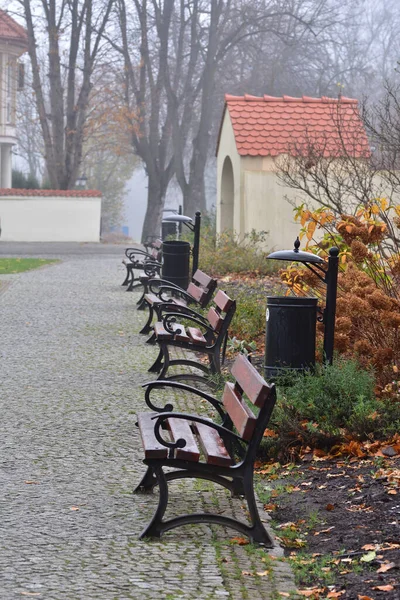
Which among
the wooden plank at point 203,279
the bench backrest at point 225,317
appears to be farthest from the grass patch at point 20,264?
the bench backrest at point 225,317

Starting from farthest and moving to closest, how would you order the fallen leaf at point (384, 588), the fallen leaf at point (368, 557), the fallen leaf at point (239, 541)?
the fallen leaf at point (239, 541) < the fallen leaf at point (368, 557) < the fallen leaf at point (384, 588)

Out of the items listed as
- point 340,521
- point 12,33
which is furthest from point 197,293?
point 12,33

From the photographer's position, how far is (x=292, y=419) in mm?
6922

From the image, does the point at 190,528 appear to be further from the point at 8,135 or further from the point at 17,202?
the point at 8,135

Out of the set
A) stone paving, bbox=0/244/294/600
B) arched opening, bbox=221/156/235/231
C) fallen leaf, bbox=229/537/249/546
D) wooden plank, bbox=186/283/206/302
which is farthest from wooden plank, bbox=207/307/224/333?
arched opening, bbox=221/156/235/231

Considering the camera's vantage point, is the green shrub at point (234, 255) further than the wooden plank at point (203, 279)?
Yes

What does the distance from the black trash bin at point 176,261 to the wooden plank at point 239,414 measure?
10180 mm

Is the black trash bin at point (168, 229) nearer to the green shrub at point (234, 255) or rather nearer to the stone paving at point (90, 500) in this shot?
→ the green shrub at point (234, 255)

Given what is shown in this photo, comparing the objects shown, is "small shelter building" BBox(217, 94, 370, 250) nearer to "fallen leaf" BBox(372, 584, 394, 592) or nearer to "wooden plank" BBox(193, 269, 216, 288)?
"wooden plank" BBox(193, 269, 216, 288)

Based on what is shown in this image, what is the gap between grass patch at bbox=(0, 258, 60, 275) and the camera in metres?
23.4

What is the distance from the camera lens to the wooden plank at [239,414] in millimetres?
5191

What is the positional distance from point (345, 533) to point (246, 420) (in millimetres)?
727

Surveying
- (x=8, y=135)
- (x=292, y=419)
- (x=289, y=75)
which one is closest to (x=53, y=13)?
(x=8, y=135)

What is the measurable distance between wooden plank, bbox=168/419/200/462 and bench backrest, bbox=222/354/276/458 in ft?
0.78
